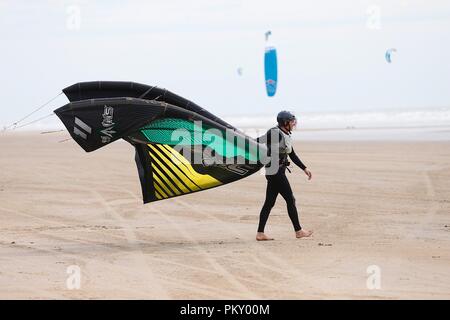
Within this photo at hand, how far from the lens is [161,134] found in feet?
28.3

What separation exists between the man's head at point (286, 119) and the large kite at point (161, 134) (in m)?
0.33

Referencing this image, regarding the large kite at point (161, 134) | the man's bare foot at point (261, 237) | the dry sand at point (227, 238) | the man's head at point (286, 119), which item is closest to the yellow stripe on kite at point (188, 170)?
the large kite at point (161, 134)

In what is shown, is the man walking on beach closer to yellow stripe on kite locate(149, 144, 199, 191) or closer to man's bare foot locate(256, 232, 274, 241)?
man's bare foot locate(256, 232, 274, 241)

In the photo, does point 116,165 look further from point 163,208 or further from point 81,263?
point 81,263

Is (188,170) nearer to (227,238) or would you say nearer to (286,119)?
(227,238)

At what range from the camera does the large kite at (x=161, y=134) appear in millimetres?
8281

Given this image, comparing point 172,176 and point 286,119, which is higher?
point 286,119

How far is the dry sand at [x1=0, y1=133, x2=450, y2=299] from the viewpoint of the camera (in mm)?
6578

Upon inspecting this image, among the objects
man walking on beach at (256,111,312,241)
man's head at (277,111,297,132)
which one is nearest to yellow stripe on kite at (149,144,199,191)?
man walking on beach at (256,111,312,241)

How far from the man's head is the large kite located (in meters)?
0.33

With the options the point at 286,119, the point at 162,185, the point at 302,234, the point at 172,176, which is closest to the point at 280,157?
the point at 286,119

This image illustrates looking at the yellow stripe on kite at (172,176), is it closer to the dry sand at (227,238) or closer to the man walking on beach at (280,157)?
the dry sand at (227,238)

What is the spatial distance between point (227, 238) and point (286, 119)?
56.4 inches

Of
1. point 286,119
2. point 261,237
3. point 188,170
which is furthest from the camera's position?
point 188,170
